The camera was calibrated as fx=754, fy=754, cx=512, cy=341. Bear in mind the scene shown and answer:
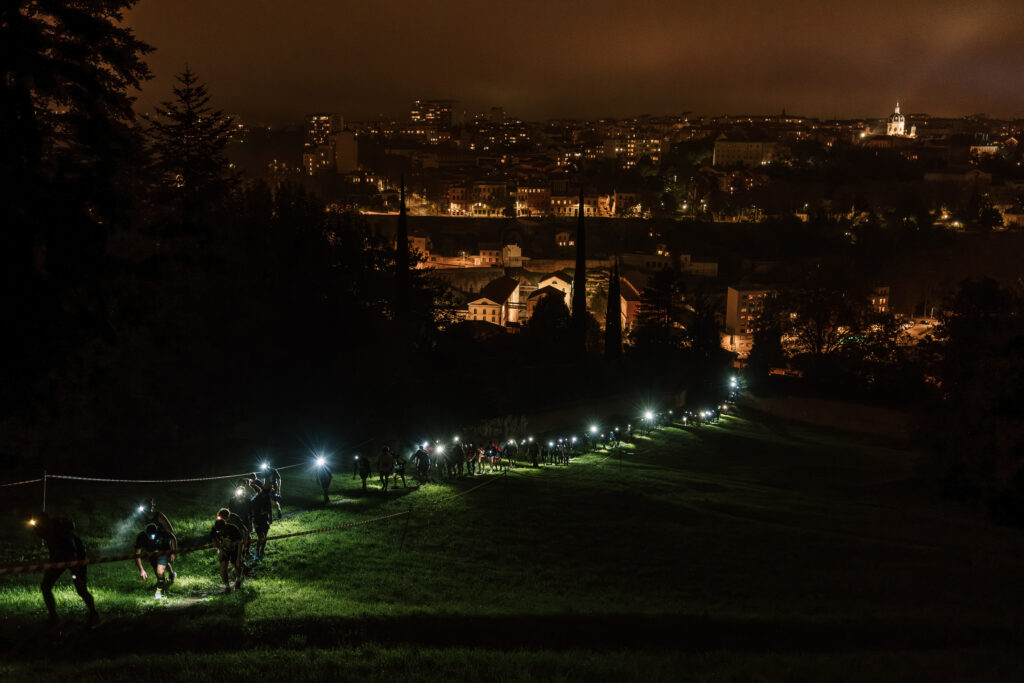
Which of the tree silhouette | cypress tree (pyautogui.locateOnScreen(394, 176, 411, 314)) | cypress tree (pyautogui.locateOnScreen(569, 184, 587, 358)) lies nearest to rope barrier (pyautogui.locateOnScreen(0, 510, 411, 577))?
the tree silhouette

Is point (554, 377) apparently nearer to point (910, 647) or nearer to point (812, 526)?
point (812, 526)

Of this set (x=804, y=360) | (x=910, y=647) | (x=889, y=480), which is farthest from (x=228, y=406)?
(x=804, y=360)

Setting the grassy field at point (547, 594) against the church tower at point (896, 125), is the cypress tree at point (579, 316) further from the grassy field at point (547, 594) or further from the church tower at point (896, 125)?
the church tower at point (896, 125)

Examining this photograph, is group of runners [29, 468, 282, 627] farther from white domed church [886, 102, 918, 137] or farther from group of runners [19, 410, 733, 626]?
white domed church [886, 102, 918, 137]

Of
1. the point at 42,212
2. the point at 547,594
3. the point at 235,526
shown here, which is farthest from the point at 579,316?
the point at 42,212

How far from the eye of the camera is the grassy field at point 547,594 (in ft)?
23.8

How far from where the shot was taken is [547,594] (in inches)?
379

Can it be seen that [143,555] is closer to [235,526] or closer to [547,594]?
[235,526]

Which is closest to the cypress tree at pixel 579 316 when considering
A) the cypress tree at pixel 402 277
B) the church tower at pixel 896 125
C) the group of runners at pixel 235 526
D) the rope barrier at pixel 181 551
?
the cypress tree at pixel 402 277

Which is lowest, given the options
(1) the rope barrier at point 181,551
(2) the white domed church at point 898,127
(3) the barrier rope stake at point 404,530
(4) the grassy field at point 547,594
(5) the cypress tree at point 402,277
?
(4) the grassy field at point 547,594

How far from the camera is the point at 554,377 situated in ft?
103

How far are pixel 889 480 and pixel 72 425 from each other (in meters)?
21.7

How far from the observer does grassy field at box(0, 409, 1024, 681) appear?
725 cm

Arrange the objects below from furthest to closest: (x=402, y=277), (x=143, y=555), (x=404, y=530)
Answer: (x=402, y=277)
(x=404, y=530)
(x=143, y=555)
